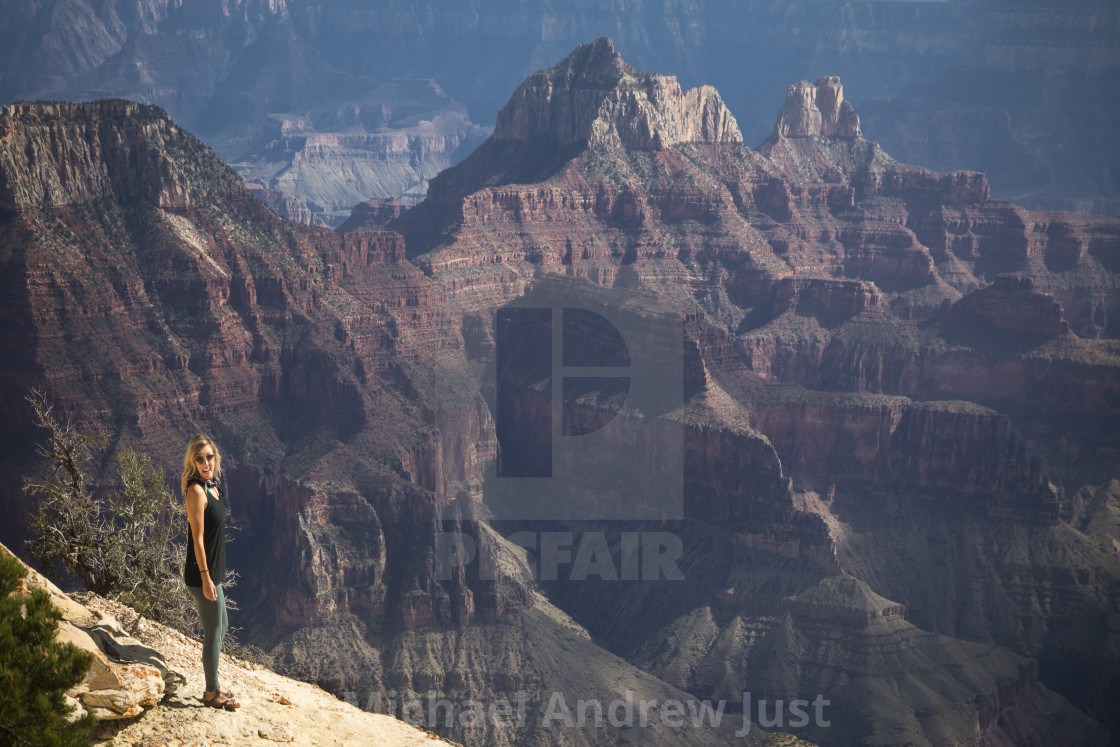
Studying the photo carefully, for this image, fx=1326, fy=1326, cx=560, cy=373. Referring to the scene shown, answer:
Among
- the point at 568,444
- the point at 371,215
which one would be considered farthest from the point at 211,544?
the point at 371,215

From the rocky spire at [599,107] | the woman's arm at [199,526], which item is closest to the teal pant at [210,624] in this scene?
the woman's arm at [199,526]

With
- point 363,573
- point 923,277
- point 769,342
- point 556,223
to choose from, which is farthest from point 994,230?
point 363,573

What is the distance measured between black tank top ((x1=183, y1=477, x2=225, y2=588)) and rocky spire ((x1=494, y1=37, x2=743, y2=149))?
11202cm

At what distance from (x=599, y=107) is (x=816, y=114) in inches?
1618

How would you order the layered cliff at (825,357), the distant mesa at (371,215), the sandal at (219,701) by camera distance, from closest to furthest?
the sandal at (219,701) → the layered cliff at (825,357) → the distant mesa at (371,215)

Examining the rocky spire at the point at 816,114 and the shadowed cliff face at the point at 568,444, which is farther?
the rocky spire at the point at 816,114

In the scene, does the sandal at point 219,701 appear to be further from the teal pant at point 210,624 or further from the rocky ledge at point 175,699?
the teal pant at point 210,624

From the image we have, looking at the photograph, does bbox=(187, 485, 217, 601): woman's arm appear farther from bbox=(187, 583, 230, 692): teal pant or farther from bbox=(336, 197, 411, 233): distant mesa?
bbox=(336, 197, 411, 233): distant mesa

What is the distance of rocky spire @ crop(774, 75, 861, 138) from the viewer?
161 metres

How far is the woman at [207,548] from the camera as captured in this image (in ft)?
79.3

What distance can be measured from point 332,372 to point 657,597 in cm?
2566

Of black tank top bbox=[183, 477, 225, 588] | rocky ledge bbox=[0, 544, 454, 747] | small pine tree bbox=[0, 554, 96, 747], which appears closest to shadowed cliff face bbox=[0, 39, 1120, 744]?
rocky ledge bbox=[0, 544, 454, 747]

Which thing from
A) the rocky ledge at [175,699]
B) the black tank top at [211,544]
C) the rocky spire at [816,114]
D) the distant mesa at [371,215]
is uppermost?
the rocky spire at [816,114]

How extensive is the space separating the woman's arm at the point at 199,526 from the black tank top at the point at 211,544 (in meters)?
0.10
